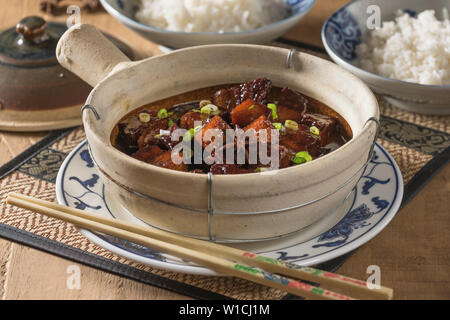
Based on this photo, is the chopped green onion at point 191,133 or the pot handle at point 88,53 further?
the pot handle at point 88,53

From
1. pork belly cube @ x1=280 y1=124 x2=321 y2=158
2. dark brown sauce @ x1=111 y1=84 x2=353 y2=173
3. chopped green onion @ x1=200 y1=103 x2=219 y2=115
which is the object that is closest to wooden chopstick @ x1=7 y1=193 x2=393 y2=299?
dark brown sauce @ x1=111 y1=84 x2=353 y2=173

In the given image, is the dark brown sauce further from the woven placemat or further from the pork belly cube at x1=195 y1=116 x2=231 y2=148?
the woven placemat

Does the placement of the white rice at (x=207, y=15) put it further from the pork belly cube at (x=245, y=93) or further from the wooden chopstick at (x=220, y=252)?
the wooden chopstick at (x=220, y=252)

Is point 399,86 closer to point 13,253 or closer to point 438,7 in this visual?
point 438,7

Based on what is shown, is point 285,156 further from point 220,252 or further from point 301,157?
point 220,252

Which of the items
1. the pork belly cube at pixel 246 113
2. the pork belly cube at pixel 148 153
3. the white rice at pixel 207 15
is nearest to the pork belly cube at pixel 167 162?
the pork belly cube at pixel 148 153

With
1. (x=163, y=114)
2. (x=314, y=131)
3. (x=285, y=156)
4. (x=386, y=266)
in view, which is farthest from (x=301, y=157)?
(x=163, y=114)
